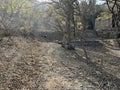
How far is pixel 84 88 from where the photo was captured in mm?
9539

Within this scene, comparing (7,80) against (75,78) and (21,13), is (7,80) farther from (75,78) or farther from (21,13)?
(21,13)

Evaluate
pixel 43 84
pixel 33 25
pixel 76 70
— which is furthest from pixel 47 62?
pixel 33 25

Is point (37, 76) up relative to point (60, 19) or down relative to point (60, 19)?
down

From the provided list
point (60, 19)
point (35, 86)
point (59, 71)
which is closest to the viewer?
point (35, 86)

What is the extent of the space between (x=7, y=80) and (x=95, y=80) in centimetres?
363

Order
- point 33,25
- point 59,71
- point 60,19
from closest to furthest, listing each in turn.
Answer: point 59,71
point 60,19
point 33,25

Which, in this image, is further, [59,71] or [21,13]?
[21,13]

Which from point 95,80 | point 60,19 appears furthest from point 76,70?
point 60,19

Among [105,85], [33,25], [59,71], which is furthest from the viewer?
[33,25]

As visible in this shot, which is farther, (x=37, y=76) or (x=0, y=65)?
(x=0, y=65)

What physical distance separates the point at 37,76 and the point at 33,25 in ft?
91.3

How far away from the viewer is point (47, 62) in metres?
14.2

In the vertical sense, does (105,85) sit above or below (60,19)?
below

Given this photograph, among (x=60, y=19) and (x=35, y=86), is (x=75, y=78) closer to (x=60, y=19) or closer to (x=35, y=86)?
(x=35, y=86)
